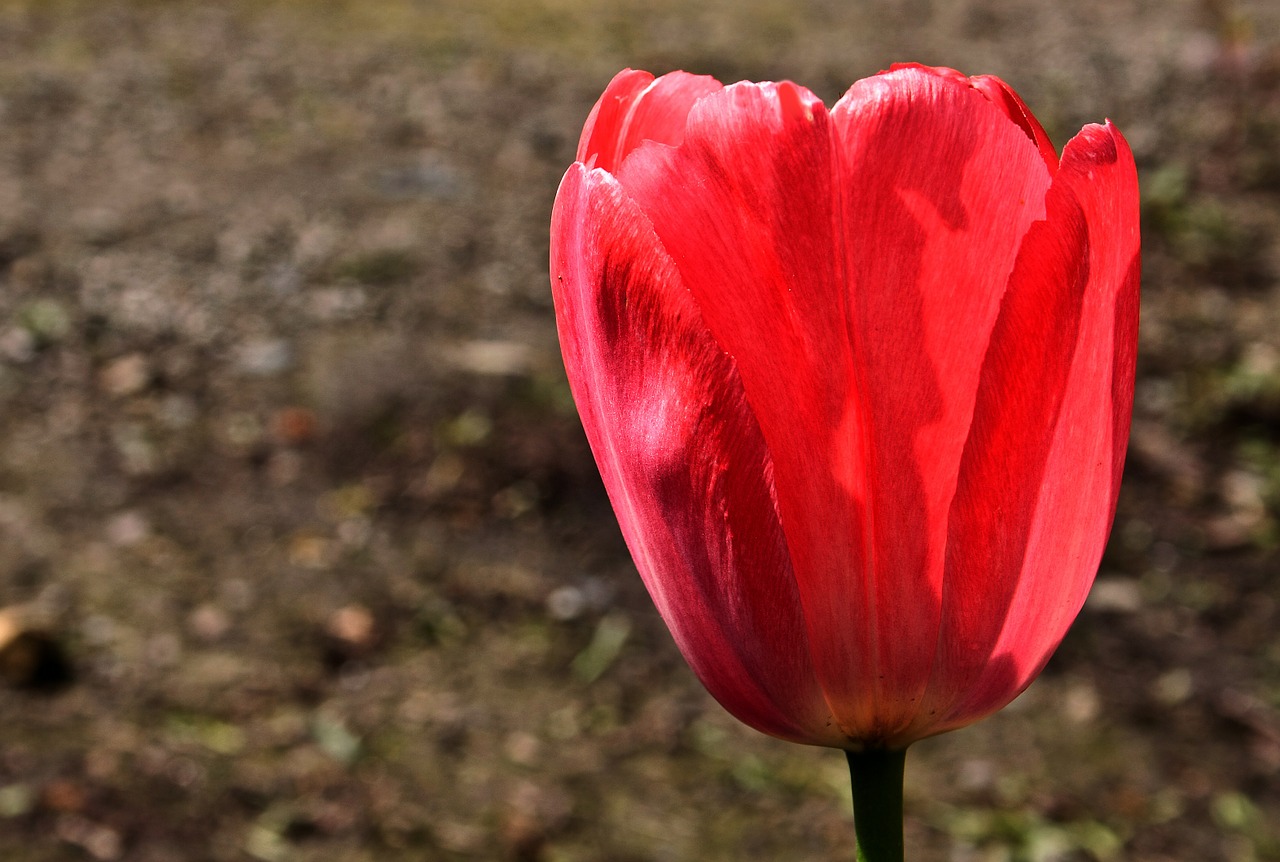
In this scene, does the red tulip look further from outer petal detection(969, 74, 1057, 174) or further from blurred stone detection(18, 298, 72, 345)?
blurred stone detection(18, 298, 72, 345)

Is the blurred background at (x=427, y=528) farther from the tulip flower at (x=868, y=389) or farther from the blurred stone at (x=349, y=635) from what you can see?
the tulip flower at (x=868, y=389)

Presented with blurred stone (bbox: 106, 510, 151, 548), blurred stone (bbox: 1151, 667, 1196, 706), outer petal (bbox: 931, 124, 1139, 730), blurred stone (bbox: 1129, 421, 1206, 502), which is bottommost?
blurred stone (bbox: 1151, 667, 1196, 706)

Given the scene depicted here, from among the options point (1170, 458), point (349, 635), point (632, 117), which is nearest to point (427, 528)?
A: point (349, 635)

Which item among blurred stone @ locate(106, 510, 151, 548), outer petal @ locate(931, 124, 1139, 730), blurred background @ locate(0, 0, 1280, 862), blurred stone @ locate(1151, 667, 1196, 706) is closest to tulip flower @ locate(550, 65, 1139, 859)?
outer petal @ locate(931, 124, 1139, 730)

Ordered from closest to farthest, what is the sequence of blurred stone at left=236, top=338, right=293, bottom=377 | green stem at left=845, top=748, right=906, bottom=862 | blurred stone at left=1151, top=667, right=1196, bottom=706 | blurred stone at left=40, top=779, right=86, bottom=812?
green stem at left=845, top=748, right=906, bottom=862 < blurred stone at left=40, top=779, right=86, bottom=812 < blurred stone at left=1151, top=667, right=1196, bottom=706 < blurred stone at left=236, top=338, right=293, bottom=377

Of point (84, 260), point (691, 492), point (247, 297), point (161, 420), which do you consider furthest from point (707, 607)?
point (84, 260)

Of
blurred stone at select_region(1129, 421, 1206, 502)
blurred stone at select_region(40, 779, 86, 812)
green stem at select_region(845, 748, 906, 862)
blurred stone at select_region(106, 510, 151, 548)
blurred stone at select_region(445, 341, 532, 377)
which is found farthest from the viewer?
blurred stone at select_region(445, 341, 532, 377)

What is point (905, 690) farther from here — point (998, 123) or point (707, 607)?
point (998, 123)

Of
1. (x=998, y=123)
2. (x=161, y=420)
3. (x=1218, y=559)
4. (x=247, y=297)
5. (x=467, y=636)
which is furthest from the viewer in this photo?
(x=247, y=297)
